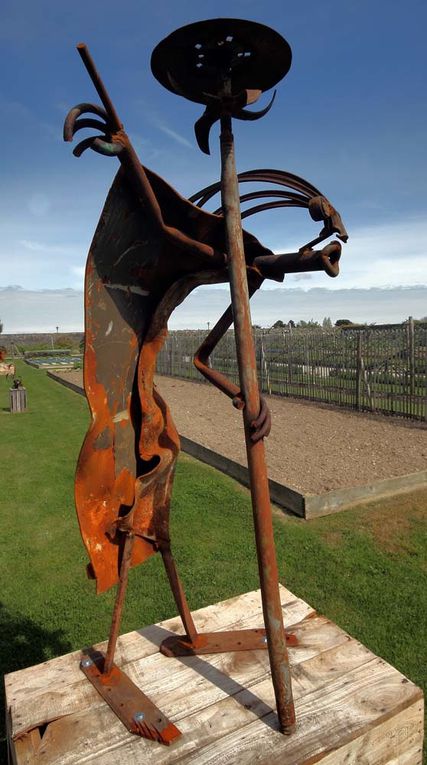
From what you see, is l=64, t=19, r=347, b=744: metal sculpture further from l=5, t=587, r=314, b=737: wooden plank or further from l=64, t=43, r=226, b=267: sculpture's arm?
l=5, t=587, r=314, b=737: wooden plank

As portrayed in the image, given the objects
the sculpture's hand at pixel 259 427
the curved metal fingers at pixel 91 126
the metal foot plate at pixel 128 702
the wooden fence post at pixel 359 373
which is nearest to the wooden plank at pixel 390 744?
the metal foot plate at pixel 128 702

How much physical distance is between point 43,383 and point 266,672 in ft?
73.0

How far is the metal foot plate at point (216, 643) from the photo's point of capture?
2.61m

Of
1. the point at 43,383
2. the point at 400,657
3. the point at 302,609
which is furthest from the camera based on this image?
the point at 43,383

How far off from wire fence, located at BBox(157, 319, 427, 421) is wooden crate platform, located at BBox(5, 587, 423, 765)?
945 centimetres

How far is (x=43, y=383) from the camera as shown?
23219 mm

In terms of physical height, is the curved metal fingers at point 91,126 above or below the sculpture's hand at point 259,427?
above

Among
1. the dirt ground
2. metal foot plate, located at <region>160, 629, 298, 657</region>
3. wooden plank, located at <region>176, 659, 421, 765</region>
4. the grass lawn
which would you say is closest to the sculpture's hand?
wooden plank, located at <region>176, 659, 421, 765</region>

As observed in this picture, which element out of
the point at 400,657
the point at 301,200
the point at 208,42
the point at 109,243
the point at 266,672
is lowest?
the point at 400,657

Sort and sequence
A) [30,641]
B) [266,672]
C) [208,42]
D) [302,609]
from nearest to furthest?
[208,42] < [266,672] < [302,609] < [30,641]

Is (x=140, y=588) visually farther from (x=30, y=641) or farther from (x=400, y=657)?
(x=400, y=657)

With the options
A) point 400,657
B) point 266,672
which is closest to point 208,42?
point 266,672

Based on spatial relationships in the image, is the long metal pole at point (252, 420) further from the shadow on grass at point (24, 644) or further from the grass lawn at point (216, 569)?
the shadow on grass at point (24, 644)

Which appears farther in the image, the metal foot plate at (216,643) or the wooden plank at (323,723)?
the metal foot plate at (216,643)
